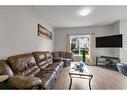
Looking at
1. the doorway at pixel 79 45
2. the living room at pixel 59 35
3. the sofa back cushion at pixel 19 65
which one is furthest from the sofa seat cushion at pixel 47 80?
the doorway at pixel 79 45

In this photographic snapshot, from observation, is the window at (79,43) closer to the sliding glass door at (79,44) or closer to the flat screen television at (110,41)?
the sliding glass door at (79,44)

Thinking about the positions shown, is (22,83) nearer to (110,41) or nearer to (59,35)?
(110,41)

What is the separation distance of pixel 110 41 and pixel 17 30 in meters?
4.69

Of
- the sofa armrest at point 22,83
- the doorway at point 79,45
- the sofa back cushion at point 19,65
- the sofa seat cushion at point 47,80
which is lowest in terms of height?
the sofa seat cushion at point 47,80

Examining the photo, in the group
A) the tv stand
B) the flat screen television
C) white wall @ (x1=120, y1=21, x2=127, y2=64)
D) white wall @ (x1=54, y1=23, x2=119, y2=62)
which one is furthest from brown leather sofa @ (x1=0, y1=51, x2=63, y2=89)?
white wall @ (x1=54, y1=23, x2=119, y2=62)

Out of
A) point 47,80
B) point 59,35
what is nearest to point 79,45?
point 59,35

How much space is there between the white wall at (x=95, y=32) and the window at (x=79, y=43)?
0.35 meters

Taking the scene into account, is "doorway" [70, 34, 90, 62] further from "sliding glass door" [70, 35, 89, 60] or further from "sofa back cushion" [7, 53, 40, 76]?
"sofa back cushion" [7, 53, 40, 76]

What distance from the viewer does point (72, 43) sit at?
780cm

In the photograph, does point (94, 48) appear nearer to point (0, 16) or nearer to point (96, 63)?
point (96, 63)

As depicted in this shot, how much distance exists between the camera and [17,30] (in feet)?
10.3

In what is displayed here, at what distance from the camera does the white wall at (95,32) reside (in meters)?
6.66

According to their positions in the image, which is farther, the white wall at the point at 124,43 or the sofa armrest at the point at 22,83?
the white wall at the point at 124,43

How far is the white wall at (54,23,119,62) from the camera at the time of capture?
6.66 m
